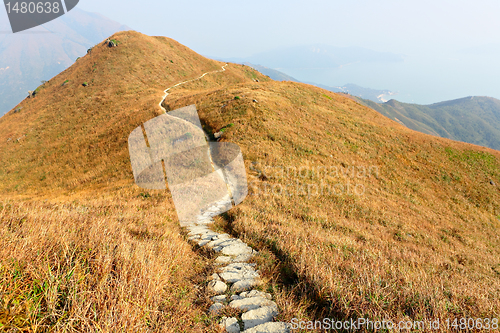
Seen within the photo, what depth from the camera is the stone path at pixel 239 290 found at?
11.7ft

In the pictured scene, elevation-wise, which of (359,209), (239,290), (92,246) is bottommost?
(359,209)

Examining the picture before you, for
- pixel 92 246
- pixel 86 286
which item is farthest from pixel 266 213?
pixel 86 286

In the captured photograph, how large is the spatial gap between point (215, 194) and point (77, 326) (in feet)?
34.8

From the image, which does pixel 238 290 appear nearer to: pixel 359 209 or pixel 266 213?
pixel 266 213

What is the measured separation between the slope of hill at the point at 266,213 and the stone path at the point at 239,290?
27 cm

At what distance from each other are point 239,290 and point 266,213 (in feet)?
19.6

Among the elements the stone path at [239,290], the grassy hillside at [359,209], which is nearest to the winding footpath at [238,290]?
the stone path at [239,290]

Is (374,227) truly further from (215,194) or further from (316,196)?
(215,194)

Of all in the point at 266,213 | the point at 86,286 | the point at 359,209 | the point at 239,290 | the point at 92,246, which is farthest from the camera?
the point at 359,209

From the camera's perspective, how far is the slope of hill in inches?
123

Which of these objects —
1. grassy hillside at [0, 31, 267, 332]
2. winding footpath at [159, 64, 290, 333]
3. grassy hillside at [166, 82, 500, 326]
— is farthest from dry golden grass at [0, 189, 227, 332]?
grassy hillside at [166, 82, 500, 326]

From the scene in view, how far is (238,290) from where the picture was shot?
4.47 metres

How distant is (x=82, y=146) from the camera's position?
97.6 ft

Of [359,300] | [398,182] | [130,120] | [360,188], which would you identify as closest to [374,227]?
[360,188]
